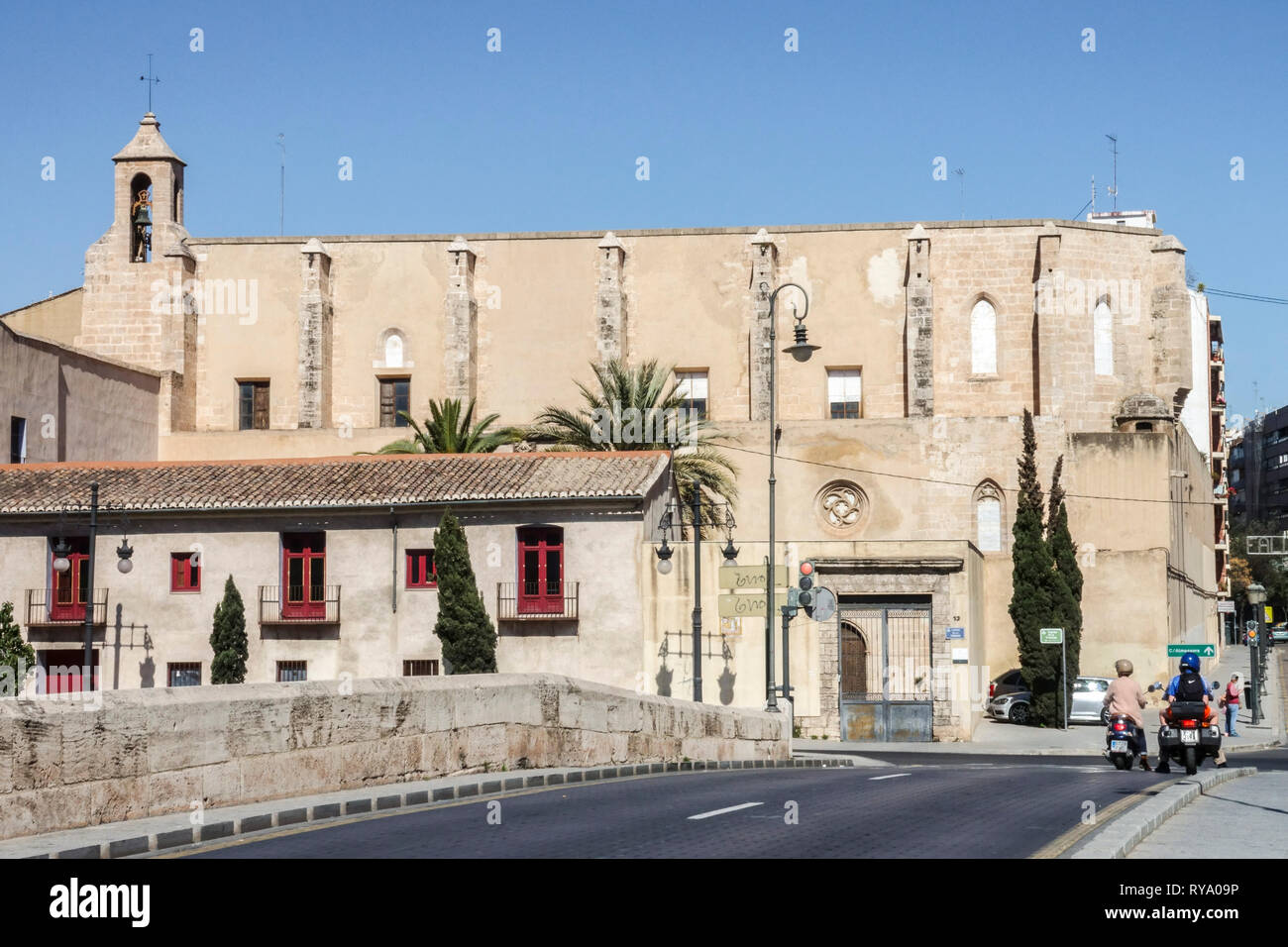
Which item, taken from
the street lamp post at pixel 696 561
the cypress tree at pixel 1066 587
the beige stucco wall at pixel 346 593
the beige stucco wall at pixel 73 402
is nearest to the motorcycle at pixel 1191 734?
the street lamp post at pixel 696 561

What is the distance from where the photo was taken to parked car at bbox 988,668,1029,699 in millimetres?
47344

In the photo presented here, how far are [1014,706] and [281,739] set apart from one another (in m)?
33.0

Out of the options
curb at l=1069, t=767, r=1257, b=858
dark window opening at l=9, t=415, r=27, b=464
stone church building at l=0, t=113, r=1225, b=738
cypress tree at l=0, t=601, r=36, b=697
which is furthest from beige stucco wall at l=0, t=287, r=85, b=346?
curb at l=1069, t=767, r=1257, b=858

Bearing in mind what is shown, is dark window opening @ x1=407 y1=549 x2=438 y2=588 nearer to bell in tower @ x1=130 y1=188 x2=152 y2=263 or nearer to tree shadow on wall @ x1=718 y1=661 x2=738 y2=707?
tree shadow on wall @ x1=718 y1=661 x2=738 y2=707

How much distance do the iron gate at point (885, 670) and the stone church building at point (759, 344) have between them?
14.9 metres

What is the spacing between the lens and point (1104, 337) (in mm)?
59188

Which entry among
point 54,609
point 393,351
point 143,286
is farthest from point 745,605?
point 143,286

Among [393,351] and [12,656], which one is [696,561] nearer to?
[12,656]

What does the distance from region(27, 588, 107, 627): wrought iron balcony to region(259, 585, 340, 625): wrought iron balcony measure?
12.7 feet

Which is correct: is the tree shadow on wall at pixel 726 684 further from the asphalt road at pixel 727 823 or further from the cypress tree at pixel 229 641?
the asphalt road at pixel 727 823

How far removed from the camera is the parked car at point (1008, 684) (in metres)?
47.3
